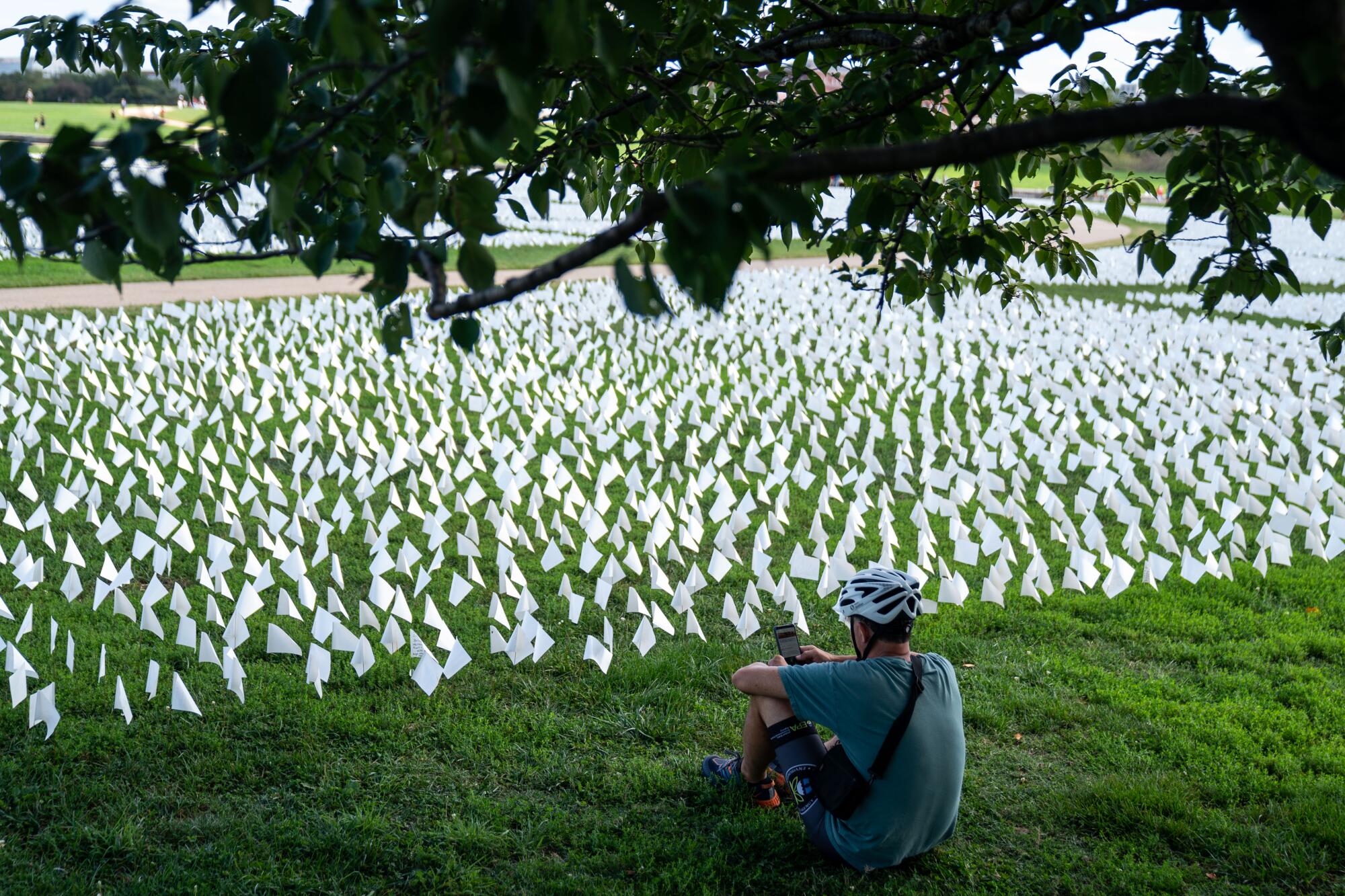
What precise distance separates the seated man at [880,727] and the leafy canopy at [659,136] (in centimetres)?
119

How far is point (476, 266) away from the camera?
1.90m

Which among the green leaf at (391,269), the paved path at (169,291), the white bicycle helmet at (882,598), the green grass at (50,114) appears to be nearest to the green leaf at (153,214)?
the green leaf at (391,269)

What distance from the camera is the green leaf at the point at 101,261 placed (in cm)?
183

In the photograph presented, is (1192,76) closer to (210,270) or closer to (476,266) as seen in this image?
(476,266)

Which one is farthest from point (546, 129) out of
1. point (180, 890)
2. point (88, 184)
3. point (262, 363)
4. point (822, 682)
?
point (262, 363)

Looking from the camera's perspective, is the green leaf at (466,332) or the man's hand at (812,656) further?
the man's hand at (812,656)

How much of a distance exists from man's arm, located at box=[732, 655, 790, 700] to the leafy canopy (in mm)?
1453

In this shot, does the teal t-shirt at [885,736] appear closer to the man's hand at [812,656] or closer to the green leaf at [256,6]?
the man's hand at [812,656]

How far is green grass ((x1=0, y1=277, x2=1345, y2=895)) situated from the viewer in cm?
357

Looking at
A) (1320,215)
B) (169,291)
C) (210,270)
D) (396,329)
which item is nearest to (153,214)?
(396,329)

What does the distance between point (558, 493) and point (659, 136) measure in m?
4.19

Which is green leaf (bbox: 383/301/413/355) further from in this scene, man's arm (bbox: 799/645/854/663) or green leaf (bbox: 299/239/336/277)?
man's arm (bbox: 799/645/854/663)

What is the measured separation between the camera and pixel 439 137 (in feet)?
7.80

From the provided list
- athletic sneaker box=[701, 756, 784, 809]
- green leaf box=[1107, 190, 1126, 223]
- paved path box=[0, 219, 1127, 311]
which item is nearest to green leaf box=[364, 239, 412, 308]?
athletic sneaker box=[701, 756, 784, 809]
